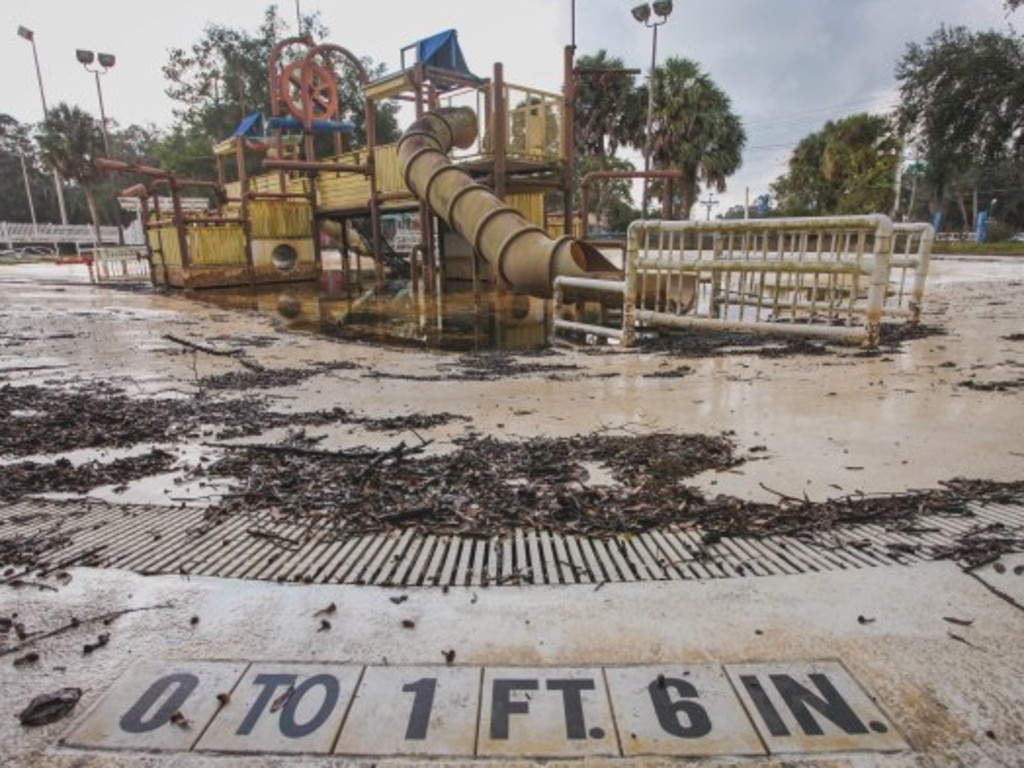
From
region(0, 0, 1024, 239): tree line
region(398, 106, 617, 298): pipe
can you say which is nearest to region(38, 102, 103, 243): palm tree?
region(0, 0, 1024, 239): tree line

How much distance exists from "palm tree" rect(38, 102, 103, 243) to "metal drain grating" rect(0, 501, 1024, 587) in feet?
173

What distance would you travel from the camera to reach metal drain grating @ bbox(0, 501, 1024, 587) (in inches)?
83.7

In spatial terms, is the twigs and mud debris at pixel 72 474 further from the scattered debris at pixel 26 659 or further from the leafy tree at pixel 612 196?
the leafy tree at pixel 612 196

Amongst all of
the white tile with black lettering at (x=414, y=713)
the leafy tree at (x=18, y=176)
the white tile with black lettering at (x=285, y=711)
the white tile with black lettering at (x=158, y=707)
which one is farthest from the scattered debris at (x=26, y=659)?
the leafy tree at (x=18, y=176)

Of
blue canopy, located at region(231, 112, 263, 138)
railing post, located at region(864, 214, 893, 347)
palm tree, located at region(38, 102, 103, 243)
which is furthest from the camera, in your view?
palm tree, located at region(38, 102, 103, 243)

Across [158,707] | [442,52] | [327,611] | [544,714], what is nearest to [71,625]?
[158,707]

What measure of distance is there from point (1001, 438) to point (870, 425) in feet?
2.04

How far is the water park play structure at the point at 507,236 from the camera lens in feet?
21.2

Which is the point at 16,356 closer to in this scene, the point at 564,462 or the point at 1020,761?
the point at 564,462

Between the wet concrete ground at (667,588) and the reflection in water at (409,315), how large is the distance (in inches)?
68.0

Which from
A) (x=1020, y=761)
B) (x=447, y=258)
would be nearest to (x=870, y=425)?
(x=1020, y=761)

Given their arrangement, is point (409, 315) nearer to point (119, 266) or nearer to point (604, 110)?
point (119, 266)

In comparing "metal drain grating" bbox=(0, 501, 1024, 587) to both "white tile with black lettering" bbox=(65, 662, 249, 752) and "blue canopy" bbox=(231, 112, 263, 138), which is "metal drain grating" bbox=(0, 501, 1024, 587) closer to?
"white tile with black lettering" bbox=(65, 662, 249, 752)

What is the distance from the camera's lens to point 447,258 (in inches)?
701
